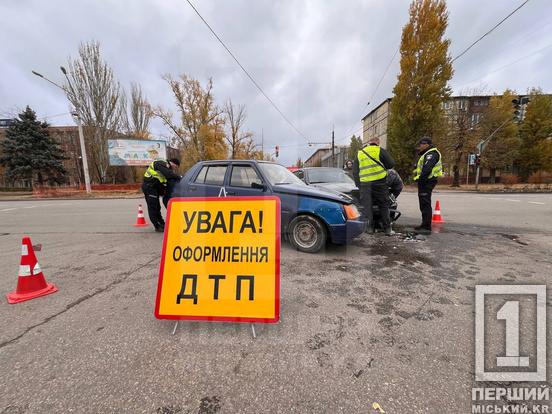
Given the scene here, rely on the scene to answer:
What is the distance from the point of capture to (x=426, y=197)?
5.18 m

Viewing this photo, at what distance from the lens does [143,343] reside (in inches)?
78.6

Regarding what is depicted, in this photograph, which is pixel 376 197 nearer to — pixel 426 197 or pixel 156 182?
pixel 426 197

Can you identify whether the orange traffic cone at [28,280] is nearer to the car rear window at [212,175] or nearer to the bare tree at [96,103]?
the car rear window at [212,175]

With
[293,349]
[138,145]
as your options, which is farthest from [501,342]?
[138,145]

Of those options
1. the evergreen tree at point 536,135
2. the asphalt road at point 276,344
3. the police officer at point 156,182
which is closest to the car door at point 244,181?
the asphalt road at point 276,344

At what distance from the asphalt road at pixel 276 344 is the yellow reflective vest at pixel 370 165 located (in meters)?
1.76

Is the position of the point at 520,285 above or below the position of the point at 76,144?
below

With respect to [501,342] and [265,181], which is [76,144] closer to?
[265,181]

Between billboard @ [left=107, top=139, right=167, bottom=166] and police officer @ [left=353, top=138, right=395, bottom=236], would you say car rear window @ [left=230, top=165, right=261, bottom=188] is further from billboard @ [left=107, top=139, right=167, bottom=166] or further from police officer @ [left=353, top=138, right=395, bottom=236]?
billboard @ [left=107, top=139, right=167, bottom=166]

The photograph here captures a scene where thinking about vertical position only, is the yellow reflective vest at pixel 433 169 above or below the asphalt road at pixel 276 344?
above

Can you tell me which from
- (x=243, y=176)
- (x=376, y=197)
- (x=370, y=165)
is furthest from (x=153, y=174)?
(x=376, y=197)

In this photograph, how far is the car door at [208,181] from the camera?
14.4 ft

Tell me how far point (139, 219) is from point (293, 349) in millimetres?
6314
